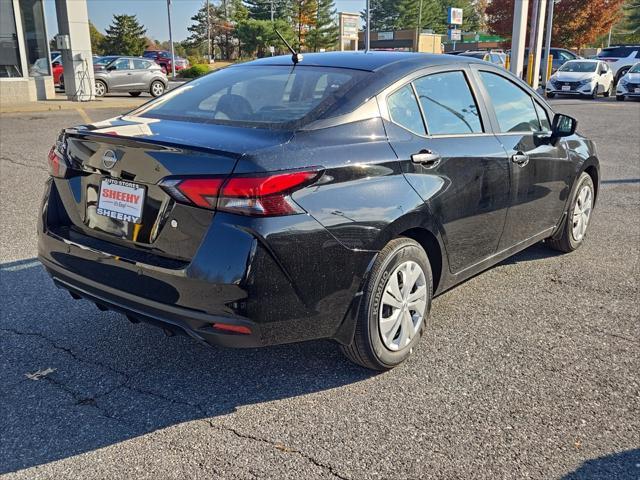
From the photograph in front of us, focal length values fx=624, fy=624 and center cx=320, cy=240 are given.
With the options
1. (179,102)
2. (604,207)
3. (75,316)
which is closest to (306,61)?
(179,102)

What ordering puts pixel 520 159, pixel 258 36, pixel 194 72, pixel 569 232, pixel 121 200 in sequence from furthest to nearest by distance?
pixel 258 36, pixel 194 72, pixel 569 232, pixel 520 159, pixel 121 200

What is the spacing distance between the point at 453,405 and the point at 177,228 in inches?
62.1

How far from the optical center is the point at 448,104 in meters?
3.82

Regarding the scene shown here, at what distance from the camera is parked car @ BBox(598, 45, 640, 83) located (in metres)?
29.7

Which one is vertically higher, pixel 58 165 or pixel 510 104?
pixel 510 104

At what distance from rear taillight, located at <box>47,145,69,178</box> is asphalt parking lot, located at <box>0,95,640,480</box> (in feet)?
3.32

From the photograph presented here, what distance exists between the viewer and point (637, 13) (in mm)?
70438

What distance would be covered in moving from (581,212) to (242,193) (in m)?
3.84

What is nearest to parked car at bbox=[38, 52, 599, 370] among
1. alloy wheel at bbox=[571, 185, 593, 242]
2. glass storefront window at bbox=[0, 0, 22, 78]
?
alloy wheel at bbox=[571, 185, 593, 242]

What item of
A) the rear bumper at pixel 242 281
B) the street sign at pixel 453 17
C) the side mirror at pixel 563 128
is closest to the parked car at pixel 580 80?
the street sign at pixel 453 17

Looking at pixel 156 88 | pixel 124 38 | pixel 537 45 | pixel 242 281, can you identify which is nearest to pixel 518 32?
pixel 537 45

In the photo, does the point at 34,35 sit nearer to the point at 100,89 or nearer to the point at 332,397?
the point at 100,89

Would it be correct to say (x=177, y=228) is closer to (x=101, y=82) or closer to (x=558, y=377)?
(x=558, y=377)

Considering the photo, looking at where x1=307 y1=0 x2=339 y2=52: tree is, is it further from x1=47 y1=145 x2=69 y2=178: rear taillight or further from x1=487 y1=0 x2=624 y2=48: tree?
x1=47 y1=145 x2=69 y2=178: rear taillight
